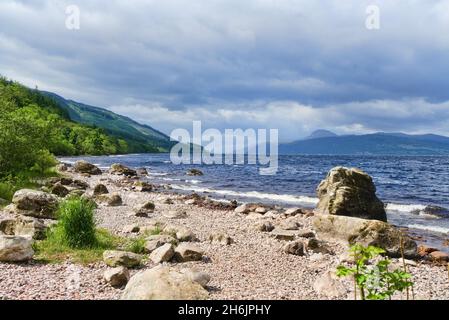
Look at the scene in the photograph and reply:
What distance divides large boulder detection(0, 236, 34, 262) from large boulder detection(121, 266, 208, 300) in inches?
197

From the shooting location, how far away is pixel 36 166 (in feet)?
124

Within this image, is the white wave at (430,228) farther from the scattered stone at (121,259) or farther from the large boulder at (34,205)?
the large boulder at (34,205)

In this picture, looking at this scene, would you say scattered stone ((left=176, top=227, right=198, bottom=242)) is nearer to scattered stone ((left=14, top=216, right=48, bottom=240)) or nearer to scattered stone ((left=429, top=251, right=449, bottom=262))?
scattered stone ((left=14, top=216, right=48, bottom=240))

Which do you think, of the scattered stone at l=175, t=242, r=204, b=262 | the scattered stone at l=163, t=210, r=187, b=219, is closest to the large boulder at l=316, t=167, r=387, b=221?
the scattered stone at l=163, t=210, r=187, b=219

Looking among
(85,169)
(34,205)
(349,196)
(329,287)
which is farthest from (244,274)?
(85,169)

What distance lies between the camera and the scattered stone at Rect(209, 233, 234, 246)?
56.5 feet

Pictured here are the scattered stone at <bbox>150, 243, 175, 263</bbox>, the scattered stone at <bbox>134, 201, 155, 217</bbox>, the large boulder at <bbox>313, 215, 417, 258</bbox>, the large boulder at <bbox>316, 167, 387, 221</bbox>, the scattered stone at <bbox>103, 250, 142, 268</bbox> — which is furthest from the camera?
the scattered stone at <bbox>134, 201, 155, 217</bbox>

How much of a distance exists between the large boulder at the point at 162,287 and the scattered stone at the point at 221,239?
26.6 feet

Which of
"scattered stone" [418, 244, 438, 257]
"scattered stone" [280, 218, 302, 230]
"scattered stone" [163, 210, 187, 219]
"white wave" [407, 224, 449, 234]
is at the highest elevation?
"scattered stone" [163, 210, 187, 219]

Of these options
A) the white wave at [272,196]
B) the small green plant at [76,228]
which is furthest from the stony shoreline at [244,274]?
the white wave at [272,196]

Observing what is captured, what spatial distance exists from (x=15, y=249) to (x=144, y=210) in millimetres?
13639
